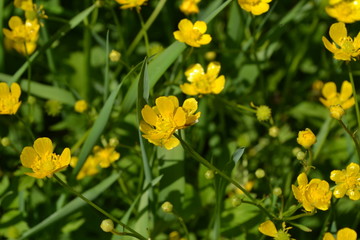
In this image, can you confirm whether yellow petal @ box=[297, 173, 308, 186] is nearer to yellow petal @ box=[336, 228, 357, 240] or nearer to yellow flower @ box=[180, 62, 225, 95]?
yellow petal @ box=[336, 228, 357, 240]

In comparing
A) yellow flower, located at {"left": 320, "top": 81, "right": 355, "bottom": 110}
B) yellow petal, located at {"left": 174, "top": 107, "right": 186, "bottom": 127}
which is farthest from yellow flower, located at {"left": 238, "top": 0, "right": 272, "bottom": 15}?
yellow petal, located at {"left": 174, "top": 107, "right": 186, "bottom": 127}

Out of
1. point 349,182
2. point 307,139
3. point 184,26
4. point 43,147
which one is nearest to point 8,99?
point 43,147

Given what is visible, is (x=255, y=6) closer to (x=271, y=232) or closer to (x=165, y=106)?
(x=165, y=106)

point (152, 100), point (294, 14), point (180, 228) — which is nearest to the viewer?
point (152, 100)

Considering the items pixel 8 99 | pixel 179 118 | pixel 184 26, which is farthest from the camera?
pixel 184 26

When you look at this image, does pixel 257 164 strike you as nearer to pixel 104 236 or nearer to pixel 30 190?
pixel 104 236

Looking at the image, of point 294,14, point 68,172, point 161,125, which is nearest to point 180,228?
point 68,172
